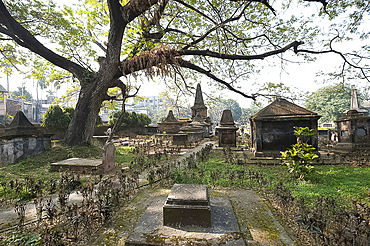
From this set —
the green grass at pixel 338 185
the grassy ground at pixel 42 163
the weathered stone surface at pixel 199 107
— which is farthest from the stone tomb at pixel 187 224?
the weathered stone surface at pixel 199 107

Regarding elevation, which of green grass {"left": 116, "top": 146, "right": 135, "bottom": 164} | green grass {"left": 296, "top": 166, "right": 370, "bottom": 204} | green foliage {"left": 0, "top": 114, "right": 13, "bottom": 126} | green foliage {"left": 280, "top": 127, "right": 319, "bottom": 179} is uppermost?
green foliage {"left": 0, "top": 114, "right": 13, "bottom": 126}

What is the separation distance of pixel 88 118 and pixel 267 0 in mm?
9894

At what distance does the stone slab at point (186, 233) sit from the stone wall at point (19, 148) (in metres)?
8.07

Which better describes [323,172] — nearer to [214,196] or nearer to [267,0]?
[214,196]

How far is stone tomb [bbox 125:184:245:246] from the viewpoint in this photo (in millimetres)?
2555

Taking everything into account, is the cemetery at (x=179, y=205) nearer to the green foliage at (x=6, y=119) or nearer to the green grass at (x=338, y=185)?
the green grass at (x=338, y=185)

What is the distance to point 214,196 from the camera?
13.7 feet

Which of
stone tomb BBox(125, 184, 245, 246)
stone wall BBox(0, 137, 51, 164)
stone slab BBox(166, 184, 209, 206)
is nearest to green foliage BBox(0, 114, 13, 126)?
stone wall BBox(0, 137, 51, 164)

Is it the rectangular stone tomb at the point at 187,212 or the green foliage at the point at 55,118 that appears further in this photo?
the green foliage at the point at 55,118

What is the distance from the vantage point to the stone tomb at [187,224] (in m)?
2.55

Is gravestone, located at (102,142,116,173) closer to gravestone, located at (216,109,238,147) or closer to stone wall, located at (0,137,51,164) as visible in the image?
stone wall, located at (0,137,51,164)

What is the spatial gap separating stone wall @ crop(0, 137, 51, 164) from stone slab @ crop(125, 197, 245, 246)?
807 cm

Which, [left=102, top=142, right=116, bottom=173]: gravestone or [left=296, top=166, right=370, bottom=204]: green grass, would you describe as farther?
[left=102, top=142, right=116, bottom=173]: gravestone

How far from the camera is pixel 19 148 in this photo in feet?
26.9
